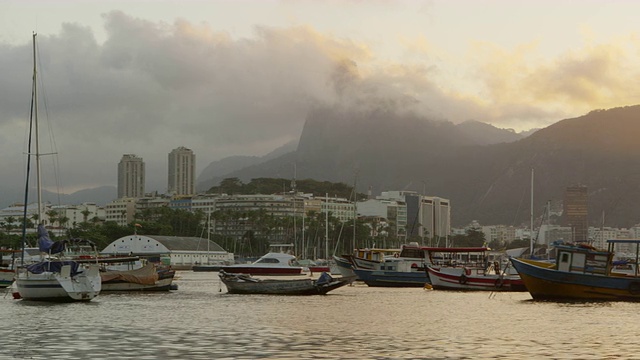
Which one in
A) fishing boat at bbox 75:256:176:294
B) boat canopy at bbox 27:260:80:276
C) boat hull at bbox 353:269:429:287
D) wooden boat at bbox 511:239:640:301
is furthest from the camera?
boat hull at bbox 353:269:429:287

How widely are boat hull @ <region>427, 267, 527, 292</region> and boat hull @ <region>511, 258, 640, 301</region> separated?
19375 mm

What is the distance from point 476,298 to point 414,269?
103 feet

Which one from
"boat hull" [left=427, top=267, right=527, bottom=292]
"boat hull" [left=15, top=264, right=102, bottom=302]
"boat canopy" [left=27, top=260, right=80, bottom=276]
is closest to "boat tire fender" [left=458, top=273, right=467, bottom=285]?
"boat hull" [left=427, top=267, right=527, bottom=292]

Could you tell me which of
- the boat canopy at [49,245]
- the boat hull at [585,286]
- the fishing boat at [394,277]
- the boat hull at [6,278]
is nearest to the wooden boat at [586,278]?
the boat hull at [585,286]

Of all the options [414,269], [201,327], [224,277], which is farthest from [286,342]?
[414,269]

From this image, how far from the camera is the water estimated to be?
41031 millimetres

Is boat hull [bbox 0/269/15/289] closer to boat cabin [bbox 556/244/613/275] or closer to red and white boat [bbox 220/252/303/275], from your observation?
red and white boat [bbox 220/252/303/275]

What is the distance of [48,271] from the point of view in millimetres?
73125

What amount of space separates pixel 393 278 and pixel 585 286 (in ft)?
132

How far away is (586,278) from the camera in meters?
79.4

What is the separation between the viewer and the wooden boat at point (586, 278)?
79188 millimetres

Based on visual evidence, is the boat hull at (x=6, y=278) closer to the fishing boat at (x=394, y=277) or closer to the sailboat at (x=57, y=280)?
the sailboat at (x=57, y=280)

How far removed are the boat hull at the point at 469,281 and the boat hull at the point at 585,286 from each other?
63.6 ft

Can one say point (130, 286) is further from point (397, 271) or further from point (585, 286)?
point (585, 286)
